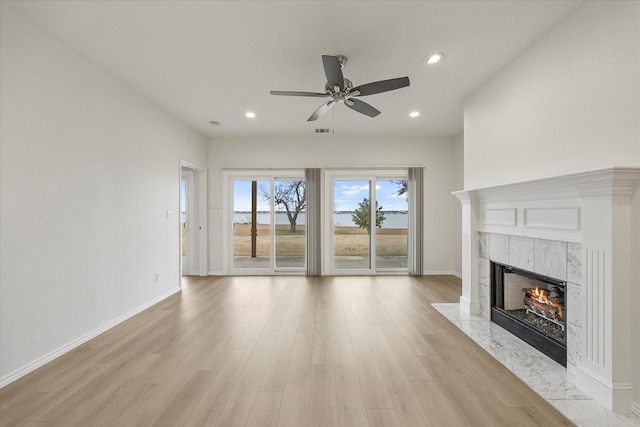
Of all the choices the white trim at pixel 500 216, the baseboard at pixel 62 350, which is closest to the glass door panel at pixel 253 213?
the baseboard at pixel 62 350

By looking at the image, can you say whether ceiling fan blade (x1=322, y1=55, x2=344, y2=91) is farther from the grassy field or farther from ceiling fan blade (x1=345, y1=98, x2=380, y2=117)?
the grassy field

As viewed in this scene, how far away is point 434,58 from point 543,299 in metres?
2.50

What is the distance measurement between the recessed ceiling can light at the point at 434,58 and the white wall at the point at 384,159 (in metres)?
2.78

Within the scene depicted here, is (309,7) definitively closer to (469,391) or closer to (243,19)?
(243,19)

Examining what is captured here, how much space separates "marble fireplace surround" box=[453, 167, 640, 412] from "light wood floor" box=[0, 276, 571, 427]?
0.45m

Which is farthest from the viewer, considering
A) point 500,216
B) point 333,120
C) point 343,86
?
point 333,120

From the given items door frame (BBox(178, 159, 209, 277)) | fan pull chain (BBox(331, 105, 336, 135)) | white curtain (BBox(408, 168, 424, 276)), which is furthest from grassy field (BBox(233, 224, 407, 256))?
fan pull chain (BBox(331, 105, 336, 135))

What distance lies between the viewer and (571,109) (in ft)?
7.20

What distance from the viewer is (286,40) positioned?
2504 mm

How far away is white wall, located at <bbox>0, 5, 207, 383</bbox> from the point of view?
213 centimetres

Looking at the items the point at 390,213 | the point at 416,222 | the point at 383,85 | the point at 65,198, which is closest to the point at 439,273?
the point at 416,222

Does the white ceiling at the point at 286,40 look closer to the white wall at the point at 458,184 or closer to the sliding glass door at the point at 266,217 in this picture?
the white wall at the point at 458,184

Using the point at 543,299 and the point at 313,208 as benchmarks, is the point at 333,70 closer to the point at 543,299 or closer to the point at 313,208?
the point at 543,299

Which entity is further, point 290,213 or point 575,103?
point 290,213
